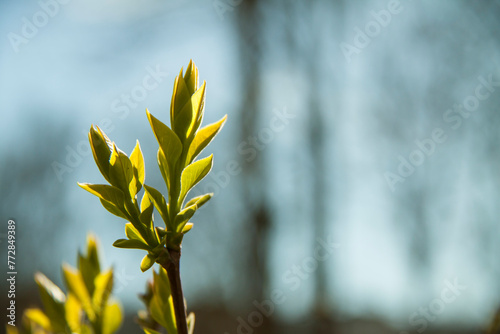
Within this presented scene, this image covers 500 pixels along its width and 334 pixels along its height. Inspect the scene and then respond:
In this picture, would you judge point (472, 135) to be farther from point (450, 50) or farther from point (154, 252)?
point (154, 252)

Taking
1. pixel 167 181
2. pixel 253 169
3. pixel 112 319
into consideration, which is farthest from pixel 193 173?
pixel 253 169

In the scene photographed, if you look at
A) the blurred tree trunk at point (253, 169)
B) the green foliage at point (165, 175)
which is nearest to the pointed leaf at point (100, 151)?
the green foliage at point (165, 175)

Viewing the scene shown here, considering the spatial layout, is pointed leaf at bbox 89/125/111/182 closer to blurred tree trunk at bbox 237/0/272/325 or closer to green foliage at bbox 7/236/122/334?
green foliage at bbox 7/236/122/334

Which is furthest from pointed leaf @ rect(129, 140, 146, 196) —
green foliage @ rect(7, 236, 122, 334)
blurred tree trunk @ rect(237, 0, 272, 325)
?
blurred tree trunk @ rect(237, 0, 272, 325)

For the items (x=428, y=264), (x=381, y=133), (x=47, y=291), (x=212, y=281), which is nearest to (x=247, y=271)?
(x=212, y=281)

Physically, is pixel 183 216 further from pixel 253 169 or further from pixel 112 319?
pixel 253 169
